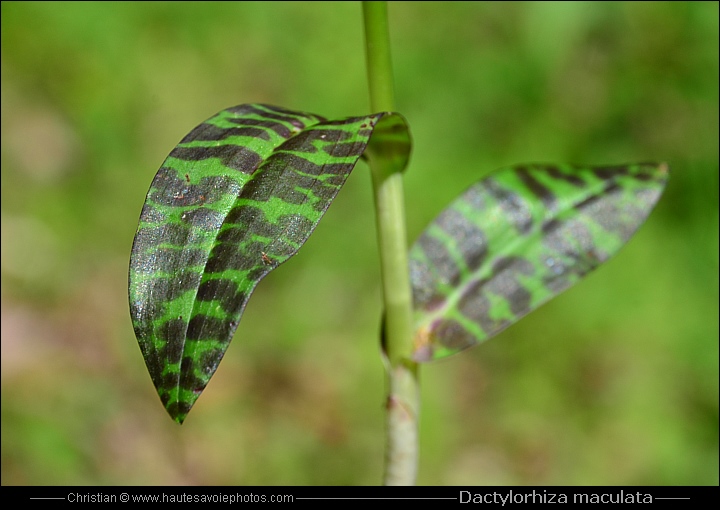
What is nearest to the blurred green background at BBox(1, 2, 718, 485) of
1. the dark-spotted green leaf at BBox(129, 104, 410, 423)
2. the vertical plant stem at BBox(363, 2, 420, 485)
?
the vertical plant stem at BBox(363, 2, 420, 485)

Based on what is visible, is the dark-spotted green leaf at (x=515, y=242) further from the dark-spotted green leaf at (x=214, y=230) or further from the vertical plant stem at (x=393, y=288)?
the dark-spotted green leaf at (x=214, y=230)

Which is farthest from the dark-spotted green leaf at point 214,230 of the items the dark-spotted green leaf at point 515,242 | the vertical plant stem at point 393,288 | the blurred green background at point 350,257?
the blurred green background at point 350,257

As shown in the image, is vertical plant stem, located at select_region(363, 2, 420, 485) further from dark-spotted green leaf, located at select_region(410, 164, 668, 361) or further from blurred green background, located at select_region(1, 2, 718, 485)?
blurred green background, located at select_region(1, 2, 718, 485)

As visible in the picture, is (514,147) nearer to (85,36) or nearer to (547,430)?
(547,430)

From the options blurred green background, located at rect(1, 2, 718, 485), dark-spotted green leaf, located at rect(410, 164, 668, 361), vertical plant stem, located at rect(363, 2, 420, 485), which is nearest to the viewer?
vertical plant stem, located at rect(363, 2, 420, 485)

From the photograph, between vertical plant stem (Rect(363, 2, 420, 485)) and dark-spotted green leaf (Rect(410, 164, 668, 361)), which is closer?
vertical plant stem (Rect(363, 2, 420, 485))

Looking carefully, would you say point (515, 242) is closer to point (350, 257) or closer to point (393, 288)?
point (393, 288)

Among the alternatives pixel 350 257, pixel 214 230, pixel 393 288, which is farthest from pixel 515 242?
pixel 350 257
